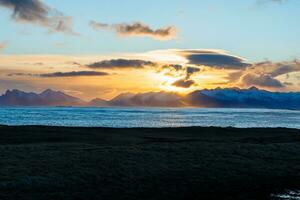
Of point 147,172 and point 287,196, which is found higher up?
point 147,172

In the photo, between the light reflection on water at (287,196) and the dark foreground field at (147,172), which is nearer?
the dark foreground field at (147,172)

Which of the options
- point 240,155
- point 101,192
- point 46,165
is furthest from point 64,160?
point 240,155

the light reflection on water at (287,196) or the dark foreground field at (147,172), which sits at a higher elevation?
the dark foreground field at (147,172)

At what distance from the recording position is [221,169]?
34.4 meters

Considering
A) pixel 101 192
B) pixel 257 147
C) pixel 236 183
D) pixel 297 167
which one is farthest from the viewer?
pixel 257 147

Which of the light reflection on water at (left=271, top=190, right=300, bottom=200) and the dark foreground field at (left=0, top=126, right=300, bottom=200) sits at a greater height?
the dark foreground field at (left=0, top=126, right=300, bottom=200)

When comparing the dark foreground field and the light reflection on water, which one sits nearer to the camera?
the dark foreground field

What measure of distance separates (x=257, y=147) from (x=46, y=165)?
2476cm

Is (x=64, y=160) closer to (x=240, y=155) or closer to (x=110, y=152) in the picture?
(x=110, y=152)

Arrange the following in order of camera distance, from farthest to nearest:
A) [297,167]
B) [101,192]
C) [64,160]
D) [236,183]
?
[297,167] < [64,160] < [236,183] < [101,192]

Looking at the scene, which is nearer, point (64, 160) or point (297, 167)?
point (64, 160)

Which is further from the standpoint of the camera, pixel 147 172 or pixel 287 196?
pixel 147 172

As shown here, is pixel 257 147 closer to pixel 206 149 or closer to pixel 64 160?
pixel 206 149

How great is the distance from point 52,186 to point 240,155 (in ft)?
68.7
